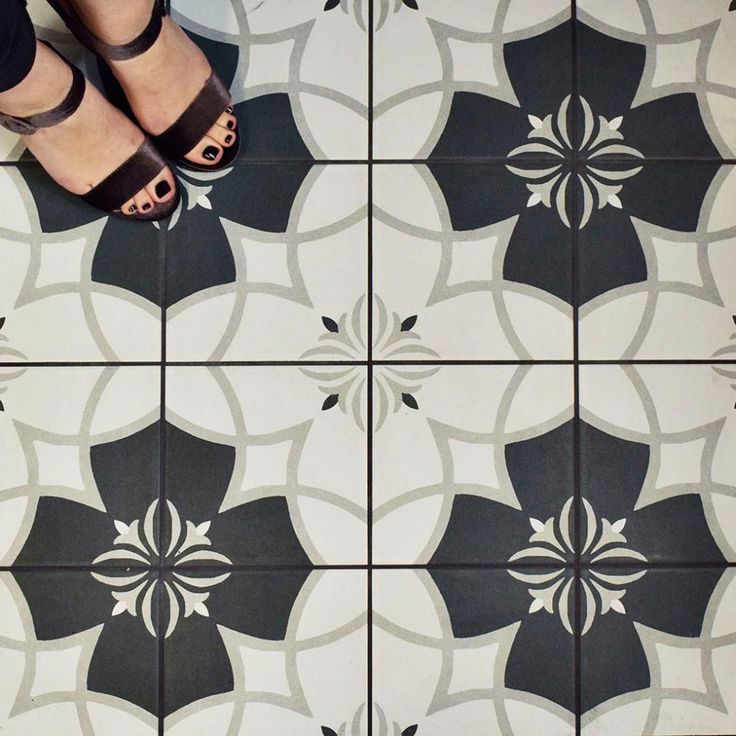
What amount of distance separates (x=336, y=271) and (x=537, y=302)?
287mm

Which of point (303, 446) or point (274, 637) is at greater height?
point (303, 446)

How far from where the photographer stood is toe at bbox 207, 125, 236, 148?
959 millimetres

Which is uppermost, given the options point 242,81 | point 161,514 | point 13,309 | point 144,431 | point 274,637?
point 242,81

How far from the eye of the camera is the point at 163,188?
967 millimetres

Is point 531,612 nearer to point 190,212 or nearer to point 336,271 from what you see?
point 336,271

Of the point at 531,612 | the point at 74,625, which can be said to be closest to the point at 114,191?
the point at 74,625

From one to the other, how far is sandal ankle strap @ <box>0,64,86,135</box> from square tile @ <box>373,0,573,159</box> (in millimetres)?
392

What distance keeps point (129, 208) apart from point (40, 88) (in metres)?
0.18

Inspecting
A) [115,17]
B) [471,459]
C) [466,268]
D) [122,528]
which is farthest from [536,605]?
[115,17]

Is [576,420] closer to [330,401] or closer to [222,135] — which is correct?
[330,401]

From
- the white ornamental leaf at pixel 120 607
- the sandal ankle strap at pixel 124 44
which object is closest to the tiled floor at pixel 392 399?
the white ornamental leaf at pixel 120 607

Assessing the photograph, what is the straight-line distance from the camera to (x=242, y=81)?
1.01 metres

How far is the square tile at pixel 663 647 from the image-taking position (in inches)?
39.0

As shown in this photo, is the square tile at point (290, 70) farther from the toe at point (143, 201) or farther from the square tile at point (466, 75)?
the toe at point (143, 201)
